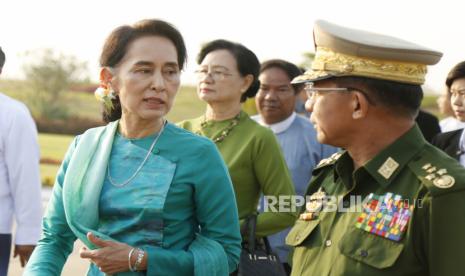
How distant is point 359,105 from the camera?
300 cm

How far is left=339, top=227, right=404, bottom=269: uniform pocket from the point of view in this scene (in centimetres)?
281

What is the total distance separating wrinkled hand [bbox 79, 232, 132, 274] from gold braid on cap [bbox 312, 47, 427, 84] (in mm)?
958

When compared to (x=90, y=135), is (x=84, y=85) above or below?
below

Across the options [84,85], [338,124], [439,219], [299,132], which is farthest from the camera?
[84,85]

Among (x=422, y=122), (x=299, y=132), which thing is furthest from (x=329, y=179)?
(x=422, y=122)

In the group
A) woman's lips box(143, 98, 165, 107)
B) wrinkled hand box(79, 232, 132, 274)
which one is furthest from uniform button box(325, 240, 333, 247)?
woman's lips box(143, 98, 165, 107)

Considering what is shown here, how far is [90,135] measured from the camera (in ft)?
11.6

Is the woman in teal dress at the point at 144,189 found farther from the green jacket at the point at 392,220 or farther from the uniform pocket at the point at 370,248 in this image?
the uniform pocket at the point at 370,248

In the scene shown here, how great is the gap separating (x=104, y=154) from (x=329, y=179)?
85 cm

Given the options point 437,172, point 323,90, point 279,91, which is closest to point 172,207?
point 323,90

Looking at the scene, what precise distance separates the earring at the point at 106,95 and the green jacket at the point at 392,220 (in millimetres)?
905

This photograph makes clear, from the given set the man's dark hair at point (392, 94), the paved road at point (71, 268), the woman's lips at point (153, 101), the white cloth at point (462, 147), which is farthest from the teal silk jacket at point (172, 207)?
the paved road at point (71, 268)

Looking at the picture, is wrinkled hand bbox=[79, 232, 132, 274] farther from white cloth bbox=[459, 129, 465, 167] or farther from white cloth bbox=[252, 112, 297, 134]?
white cloth bbox=[252, 112, 297, 134]

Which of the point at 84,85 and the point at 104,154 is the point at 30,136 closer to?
the point at 104,154
